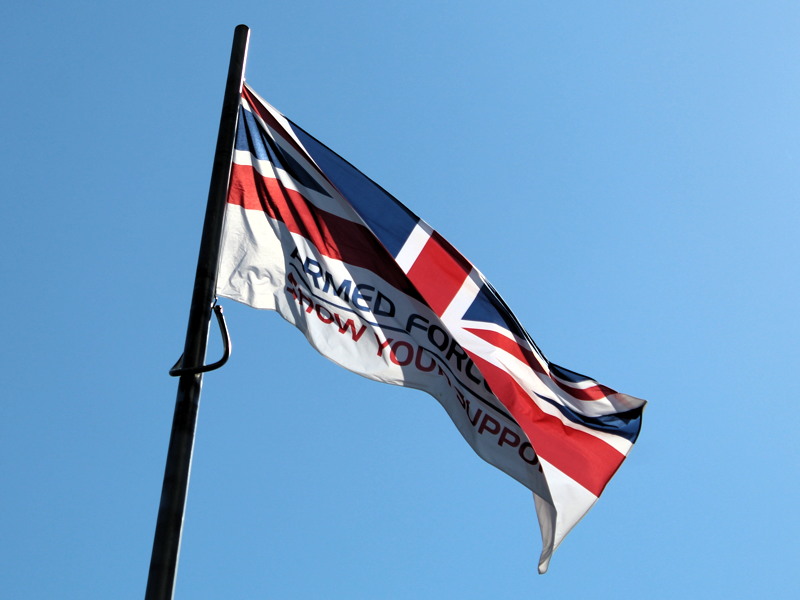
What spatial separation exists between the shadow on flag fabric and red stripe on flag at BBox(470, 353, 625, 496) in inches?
0.5

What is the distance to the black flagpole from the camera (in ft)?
19.5

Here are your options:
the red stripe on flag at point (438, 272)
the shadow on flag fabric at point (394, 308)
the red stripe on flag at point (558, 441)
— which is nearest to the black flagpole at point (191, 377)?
the shadow on flag fabric at point (394, 308)

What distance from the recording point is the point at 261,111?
9484 millimetres

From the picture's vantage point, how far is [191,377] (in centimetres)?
671

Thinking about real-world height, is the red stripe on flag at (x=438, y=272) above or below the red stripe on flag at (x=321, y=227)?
above

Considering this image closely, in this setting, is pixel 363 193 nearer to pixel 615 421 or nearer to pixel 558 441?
pixel 558 441

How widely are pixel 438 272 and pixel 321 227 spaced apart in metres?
1.31

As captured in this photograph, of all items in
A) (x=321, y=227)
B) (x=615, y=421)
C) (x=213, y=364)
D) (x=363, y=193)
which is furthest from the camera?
(x=615, y=421)

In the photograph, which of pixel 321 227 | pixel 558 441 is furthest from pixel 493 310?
pixel 321 227

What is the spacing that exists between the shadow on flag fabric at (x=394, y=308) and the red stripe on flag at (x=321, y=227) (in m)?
0.01

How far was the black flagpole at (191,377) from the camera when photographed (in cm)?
593

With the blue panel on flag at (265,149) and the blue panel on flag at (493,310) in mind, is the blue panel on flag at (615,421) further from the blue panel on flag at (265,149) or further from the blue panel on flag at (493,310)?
the blue panel on flag at (265,149)

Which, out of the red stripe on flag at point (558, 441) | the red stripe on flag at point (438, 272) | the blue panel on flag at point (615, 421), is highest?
the red stripe on flag at point (438, 272)

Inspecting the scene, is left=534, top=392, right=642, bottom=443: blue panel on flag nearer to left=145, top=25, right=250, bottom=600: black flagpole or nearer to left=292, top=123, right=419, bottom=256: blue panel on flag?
left=292, top=123, right=419, bottom=256: blue panel on flag
